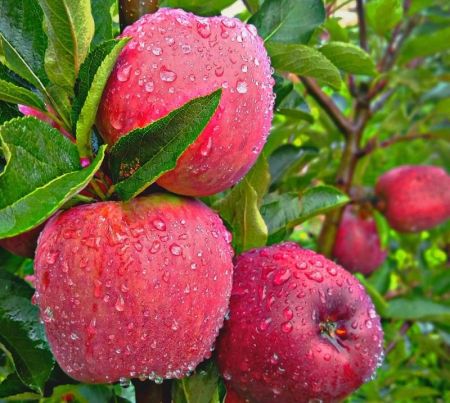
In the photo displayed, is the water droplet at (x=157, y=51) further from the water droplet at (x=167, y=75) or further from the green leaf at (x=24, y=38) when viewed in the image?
the green leaf at (x=24, y=38)

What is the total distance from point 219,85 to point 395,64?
98 cm

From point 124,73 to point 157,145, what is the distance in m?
0.07

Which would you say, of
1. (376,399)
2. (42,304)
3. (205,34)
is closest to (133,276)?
(42,304)

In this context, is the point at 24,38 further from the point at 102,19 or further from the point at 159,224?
the point at 159,224

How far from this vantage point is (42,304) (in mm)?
504

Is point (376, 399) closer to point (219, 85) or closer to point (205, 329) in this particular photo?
point (205, 329)

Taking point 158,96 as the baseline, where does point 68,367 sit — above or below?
below

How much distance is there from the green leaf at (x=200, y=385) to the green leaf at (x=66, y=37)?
301 mm

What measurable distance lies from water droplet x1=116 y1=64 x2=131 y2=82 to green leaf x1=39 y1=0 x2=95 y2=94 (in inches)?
1.6

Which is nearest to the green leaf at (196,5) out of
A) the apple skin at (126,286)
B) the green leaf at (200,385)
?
the apple skin at (126,286)

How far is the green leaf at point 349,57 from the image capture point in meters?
0.77

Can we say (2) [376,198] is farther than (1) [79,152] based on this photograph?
Yes

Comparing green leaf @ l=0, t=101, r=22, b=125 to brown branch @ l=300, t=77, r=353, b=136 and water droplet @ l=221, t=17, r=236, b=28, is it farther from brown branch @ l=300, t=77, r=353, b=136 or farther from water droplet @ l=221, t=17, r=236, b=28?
brown branch @ l=300, t=77, r=353, b=136

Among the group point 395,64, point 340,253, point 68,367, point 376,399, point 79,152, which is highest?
point 79,152
